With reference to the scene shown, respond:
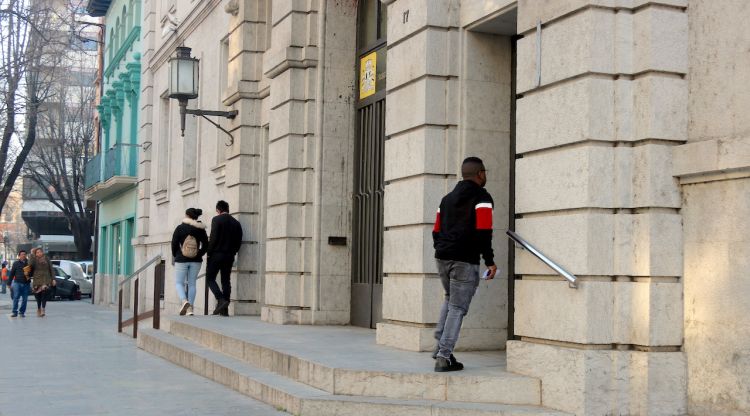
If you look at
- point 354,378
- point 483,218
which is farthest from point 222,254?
point 483,218

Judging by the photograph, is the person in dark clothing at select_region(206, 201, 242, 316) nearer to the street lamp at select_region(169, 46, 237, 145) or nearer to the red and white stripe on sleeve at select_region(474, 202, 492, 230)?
the street lamp at select_region(169, 46, 237, 145)

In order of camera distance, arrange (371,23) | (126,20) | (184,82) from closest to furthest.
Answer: (371,23), (184,82), (126,20)

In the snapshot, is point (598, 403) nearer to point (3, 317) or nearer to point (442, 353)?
point (442, 353)

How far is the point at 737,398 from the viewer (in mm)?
6914

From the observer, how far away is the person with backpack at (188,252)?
15594 millimetres

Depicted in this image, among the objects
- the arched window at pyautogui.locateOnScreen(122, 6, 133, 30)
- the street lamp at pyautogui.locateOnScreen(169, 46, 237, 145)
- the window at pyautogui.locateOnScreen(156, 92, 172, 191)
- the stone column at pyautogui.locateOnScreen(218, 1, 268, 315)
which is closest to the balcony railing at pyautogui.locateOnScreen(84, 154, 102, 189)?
the arched window at pyautogui.locateOnScreen(122, 6, 133, 30)

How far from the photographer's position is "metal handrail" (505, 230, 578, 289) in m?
7.39

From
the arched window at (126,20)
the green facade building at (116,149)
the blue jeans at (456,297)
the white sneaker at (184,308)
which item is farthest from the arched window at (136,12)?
the blue jeans at (456,297)

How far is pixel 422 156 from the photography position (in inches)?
378

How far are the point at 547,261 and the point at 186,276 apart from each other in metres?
9.16

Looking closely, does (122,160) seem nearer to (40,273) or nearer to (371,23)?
(40,273)

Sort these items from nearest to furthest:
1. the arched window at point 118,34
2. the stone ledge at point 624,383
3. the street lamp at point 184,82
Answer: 1. the stone ledge at point 624,383
2. the street lamp at point 184,82
3. the arched window at point 118,34

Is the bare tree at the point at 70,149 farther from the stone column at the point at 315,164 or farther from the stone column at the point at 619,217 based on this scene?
the stone column at the point at 619,217

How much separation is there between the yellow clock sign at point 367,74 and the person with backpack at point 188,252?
3699 mm
